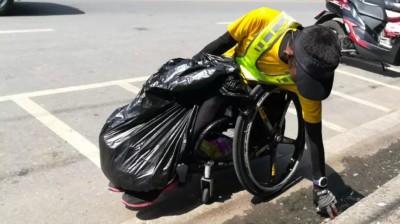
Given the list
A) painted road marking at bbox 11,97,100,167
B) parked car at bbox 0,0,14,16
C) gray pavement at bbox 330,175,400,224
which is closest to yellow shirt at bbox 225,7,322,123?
gray pavement at bbox 330,175,400,224

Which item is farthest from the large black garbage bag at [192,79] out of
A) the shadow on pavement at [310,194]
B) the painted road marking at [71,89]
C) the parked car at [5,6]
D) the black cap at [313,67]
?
the parked car at [5,6]

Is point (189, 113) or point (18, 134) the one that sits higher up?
point (189, 113)

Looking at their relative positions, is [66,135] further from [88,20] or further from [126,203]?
[88,20]

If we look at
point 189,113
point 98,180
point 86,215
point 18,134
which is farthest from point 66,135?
point 189,113

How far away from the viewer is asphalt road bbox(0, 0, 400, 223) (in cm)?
320

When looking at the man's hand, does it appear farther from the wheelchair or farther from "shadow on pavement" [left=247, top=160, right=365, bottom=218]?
the wheelchair

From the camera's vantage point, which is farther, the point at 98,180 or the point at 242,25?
the point at 98,180

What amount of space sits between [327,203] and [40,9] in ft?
29.4

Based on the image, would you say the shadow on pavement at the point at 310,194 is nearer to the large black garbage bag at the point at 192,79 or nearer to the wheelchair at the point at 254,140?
the wheelchair at the point at 254,140

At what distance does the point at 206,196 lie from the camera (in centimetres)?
323

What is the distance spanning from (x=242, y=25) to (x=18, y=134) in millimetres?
2166

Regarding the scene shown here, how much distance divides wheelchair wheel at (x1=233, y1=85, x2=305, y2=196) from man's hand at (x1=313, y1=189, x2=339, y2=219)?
1.10ft

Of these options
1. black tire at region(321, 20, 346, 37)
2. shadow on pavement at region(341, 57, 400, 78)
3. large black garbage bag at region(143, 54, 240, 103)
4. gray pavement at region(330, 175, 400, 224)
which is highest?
large black garbage bag at region(143, 54, 240, 103)

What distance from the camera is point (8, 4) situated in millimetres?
9258
